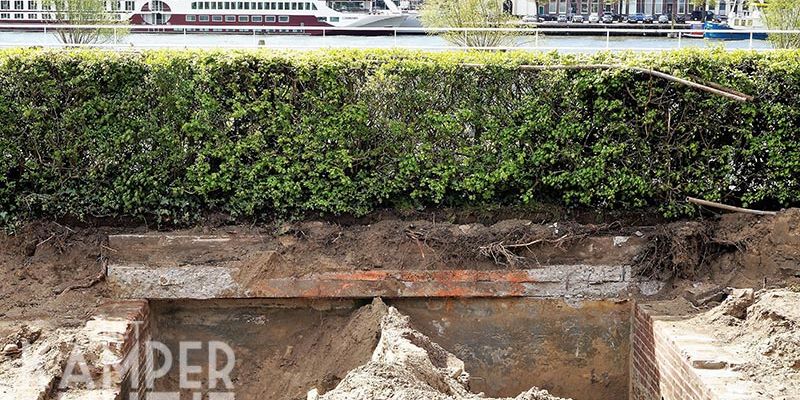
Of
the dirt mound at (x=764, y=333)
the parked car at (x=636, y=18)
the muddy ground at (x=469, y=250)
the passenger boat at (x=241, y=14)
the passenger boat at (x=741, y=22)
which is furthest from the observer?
the parked car at (x=636, y=18)

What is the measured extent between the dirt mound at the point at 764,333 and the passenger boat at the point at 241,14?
22018mm

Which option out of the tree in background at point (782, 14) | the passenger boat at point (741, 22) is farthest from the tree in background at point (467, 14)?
the tree in background at point (782, 14)

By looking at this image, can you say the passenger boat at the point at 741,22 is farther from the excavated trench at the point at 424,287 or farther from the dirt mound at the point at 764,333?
the dirt mound at the point at 764,333

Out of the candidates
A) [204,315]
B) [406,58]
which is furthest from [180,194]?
[406,58]

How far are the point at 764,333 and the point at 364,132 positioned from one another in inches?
190

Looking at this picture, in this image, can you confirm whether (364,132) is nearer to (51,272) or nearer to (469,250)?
(469,250)

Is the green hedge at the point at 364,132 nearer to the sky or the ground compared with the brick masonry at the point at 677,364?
nearer to the sky

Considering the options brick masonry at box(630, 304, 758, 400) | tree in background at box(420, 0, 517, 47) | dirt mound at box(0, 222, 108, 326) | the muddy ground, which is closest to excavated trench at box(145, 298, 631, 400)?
brick masonry at box(630, 304, 758, 400)

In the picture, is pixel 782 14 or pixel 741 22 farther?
pixel 741 22

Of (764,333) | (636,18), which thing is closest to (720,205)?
(764,333)

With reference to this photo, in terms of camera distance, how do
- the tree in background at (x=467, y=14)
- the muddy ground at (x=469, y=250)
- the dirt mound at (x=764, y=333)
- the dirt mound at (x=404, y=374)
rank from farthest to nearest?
the tree in background at (x=467, y=14) → the muddy ground at (x=469, y=250) → the dirt mound at (x=764, y=333) → the dirt mound at (x=404, y=374)

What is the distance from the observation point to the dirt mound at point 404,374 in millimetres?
7438

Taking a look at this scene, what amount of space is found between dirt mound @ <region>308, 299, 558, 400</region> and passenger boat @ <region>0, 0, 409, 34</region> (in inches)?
851

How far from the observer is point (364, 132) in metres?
11.2
